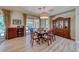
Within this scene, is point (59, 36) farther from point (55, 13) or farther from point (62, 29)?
point (55, 13)

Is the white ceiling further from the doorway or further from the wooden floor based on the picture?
the wooden floor

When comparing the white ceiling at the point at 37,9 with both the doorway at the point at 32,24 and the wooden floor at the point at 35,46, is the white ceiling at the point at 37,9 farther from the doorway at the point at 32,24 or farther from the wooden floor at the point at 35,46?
the wooden floor at the point at 35,46

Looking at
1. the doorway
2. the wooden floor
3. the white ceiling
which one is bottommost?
the wooden floor

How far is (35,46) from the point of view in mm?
4191

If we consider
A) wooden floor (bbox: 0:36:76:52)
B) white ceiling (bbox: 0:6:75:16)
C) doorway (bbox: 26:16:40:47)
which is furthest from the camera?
doorway (bbox: 26:16:40:47)

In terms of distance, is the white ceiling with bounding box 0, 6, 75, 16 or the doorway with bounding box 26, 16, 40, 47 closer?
the white ceiling with bounding box 0, 6, 75, 16

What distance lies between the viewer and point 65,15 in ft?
12.9

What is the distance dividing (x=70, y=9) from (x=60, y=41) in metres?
1.16

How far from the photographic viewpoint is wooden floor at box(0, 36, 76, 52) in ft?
12.6

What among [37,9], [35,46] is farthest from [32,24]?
[35,46]

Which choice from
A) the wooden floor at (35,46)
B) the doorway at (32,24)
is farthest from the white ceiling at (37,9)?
the wooden floor at (35,46)

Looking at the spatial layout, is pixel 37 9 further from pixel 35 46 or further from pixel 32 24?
pixel 35 46

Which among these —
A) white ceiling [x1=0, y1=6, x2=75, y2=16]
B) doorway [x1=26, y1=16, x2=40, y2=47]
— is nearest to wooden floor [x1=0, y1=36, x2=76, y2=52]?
doorway [x1=26, y1=16, x2=40, y2=47]

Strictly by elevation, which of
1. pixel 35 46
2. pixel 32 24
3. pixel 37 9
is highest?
pixel 37 9
